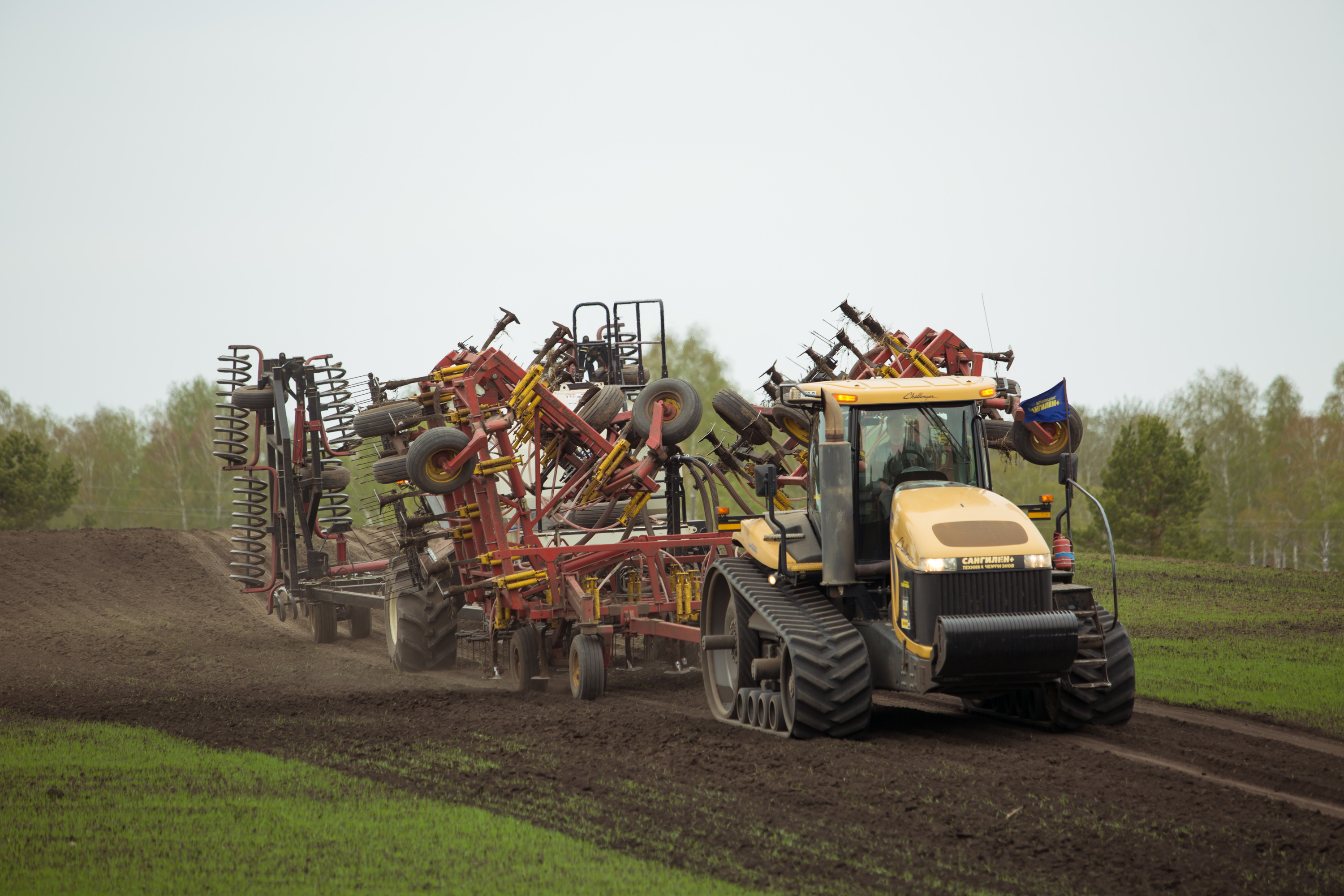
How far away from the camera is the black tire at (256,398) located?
18.9 meters

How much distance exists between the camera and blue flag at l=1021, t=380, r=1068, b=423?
956 cm

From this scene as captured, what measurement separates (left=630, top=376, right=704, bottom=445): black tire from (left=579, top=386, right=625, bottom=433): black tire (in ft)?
2.36

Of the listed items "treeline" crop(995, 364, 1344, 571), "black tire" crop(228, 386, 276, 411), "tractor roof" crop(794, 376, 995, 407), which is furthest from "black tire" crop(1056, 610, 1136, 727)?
"treeline" crop(995, 364, 1344, 571)

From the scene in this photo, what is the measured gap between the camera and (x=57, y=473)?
40.1 m

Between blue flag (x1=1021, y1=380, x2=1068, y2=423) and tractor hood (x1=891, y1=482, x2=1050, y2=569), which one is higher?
blue flag (x1=1021, y1=380, x2=1068, y2=423)

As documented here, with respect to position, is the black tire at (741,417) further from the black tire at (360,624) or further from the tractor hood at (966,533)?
the black tire at (360,624)

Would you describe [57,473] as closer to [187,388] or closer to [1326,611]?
[187,388]

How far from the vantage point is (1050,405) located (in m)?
9.66

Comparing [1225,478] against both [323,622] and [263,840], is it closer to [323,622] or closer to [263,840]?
[323,622]

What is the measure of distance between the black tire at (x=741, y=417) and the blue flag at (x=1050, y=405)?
3.96m

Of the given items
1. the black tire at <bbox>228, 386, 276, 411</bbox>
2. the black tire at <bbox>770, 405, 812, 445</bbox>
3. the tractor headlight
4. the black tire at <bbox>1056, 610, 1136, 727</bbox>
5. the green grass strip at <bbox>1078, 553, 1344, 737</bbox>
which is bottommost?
the green grass strip at <bbox>1078, 553, 1344, 737</bbox>

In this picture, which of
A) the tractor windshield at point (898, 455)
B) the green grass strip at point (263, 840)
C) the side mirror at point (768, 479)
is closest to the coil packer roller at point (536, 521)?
the side mirror at point (768, 479)

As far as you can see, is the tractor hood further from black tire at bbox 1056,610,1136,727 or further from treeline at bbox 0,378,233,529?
treeline at bbox 0,378,233,529

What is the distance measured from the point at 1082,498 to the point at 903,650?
4455 centimetres
